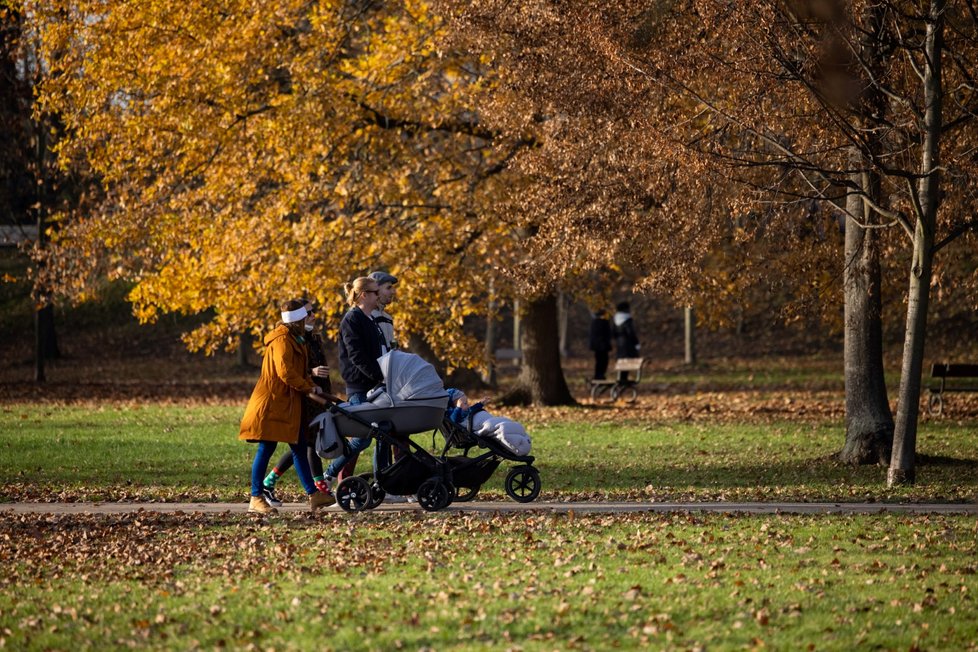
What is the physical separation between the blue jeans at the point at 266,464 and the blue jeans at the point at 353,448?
0.29m

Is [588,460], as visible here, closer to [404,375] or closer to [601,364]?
[404,375]

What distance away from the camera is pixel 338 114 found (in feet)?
63.6

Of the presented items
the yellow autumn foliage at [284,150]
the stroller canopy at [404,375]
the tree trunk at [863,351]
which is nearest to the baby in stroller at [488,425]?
the stroller canopy at [404,375]

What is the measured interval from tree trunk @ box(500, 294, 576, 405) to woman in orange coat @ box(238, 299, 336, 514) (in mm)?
12802

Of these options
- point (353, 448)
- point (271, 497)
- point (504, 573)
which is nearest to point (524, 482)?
point (353, 448)

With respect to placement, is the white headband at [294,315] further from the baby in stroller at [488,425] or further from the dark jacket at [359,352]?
the baby in stroller at [488,425]

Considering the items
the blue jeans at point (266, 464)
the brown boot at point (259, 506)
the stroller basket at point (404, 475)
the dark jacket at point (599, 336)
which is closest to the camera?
the stroller basket at point (404, 475)

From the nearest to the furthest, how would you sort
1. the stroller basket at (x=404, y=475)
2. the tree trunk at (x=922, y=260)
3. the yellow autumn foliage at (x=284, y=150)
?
1. the stroller basket at (x=404, y=475)
2. the tree trunk at (x=922, y=260)
3. the yellow autumn foliage at (x=284, y=150)

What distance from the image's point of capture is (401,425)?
35.7 ft

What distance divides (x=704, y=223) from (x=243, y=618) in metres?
9.16

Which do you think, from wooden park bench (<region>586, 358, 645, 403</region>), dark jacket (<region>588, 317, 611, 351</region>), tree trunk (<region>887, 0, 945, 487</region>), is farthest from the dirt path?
dark jacket (<region>588, 317, 611, 351</region>)

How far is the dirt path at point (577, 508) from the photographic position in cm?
1117

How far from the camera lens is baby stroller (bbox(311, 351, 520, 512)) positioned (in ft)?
35.3

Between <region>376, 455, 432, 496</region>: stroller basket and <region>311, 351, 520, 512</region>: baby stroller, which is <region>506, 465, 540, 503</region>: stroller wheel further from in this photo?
<region>376, 455, 432, 496</region>: stroller basket
